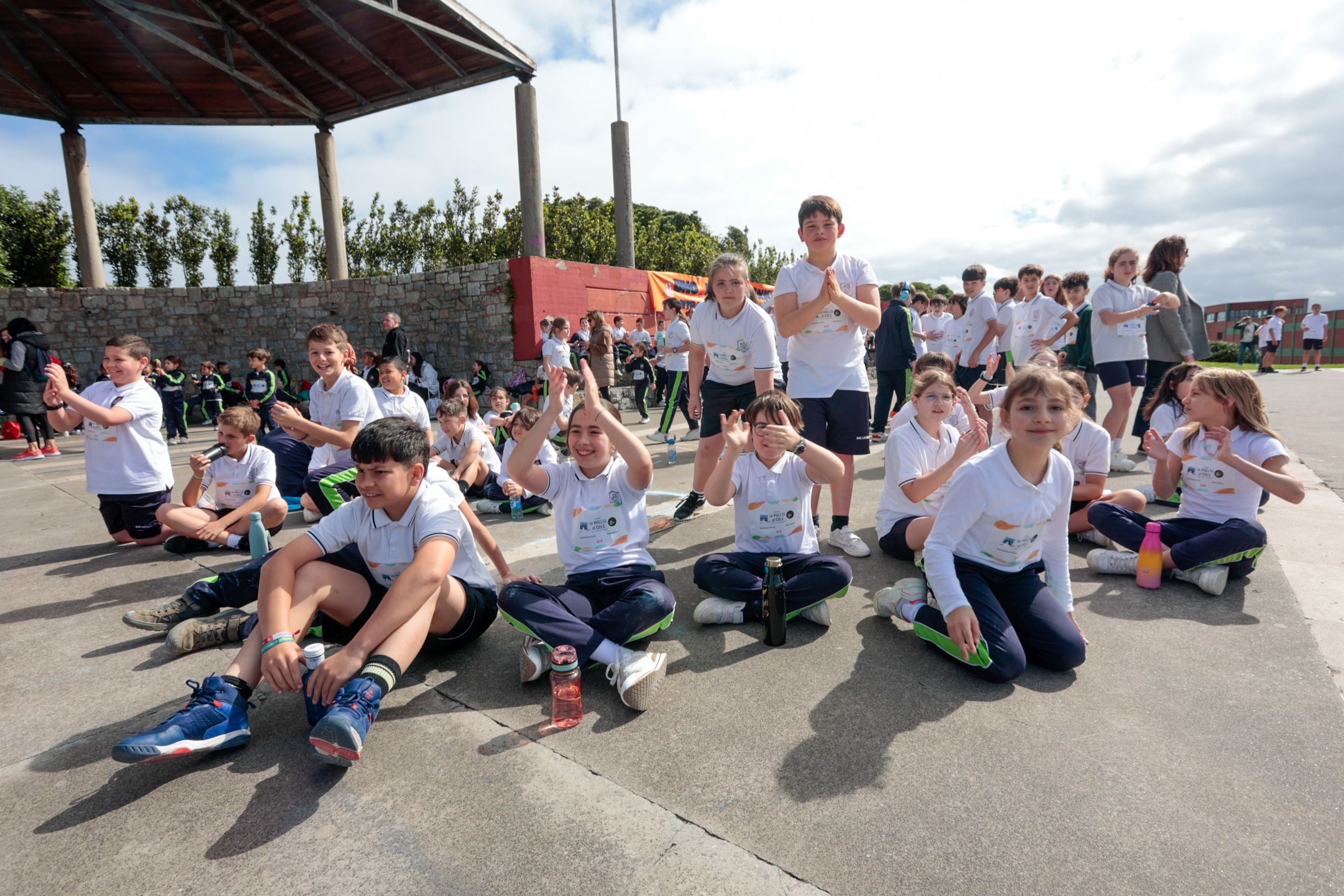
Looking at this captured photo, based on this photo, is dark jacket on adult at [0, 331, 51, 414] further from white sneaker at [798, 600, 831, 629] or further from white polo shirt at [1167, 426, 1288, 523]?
white polo shirt at [1167, 426, 1288, 523]

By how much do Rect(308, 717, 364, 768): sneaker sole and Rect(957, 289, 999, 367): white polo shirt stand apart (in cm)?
745

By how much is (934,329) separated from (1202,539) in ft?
23.9

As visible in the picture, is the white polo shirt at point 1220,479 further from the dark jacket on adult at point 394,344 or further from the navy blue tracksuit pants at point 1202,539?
the dark jacket on adult at point 394,344

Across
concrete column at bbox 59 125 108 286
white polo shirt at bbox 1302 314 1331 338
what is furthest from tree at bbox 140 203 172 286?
white polo shirt at bbox 1302 314 1331 338

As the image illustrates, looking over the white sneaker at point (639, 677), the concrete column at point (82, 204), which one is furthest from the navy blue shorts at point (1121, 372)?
the concrete column at point (82, 204)

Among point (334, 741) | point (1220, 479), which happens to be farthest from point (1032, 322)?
point (334, 741)

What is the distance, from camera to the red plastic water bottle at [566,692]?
2.43 m

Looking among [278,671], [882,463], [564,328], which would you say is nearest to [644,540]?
[278,671]

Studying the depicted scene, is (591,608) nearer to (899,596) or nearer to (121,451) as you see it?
(899,596)

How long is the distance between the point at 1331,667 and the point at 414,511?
3.77 meters

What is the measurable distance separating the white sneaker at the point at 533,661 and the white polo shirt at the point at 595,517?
A: 17.5 inches

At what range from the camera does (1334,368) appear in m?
20.5

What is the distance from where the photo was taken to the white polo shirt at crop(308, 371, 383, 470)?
177 inches

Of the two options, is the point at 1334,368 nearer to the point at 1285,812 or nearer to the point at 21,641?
the point at 1285,812
